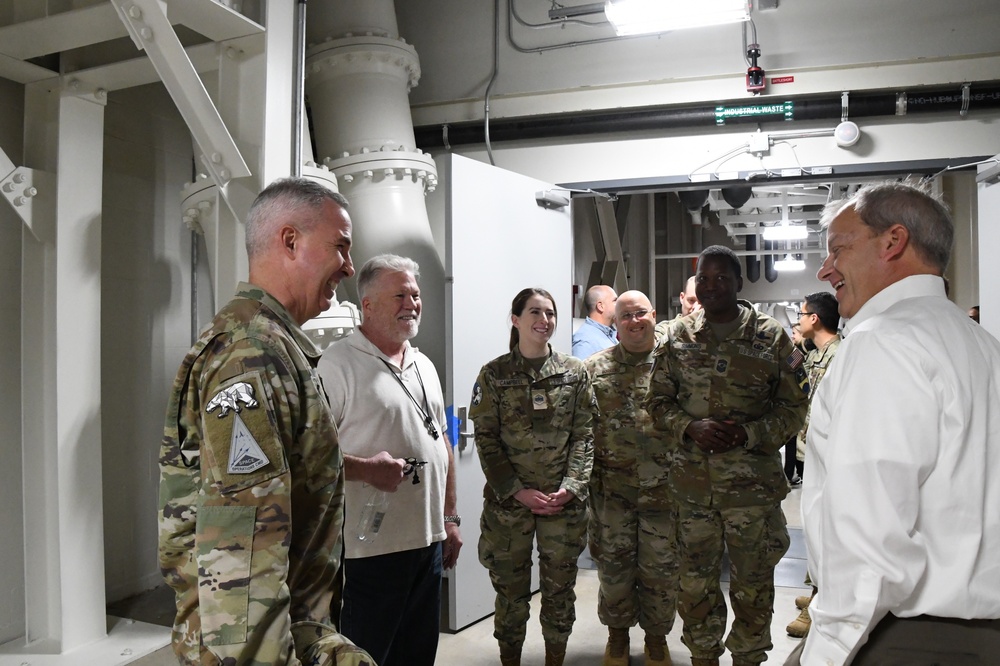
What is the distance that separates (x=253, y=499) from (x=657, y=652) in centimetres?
263

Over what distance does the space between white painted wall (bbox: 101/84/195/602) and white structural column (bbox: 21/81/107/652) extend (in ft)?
1.99

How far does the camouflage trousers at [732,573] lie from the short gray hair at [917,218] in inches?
65.4

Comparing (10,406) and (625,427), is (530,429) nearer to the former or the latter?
(625,427)

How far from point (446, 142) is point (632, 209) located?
16.8 feet

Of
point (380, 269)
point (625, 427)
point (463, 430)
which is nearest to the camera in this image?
point (380, 269)

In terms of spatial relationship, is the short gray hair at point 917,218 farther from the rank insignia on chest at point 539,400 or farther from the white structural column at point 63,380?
the white structural column at point 63,380

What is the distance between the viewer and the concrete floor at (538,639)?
3.31m

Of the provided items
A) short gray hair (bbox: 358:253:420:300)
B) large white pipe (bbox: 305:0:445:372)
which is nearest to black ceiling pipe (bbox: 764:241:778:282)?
large white pipe (bbox: 305:0:445:372)

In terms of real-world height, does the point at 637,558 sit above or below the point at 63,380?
below

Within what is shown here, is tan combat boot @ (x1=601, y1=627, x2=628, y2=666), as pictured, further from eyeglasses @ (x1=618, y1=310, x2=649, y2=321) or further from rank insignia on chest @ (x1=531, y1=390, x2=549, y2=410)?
eyeglasses @ (x1=618, y1=310, x2=649, y2=321)

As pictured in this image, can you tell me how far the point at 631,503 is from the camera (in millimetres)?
3404

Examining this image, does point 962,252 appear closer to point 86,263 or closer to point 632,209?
point 632,209

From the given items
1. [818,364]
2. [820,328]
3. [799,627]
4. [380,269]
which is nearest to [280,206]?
[380,269]

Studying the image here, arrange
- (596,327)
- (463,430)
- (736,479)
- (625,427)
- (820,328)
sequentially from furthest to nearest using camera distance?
(596,327)
(820,328)
(463,430)
(625,427)
(736,479)
